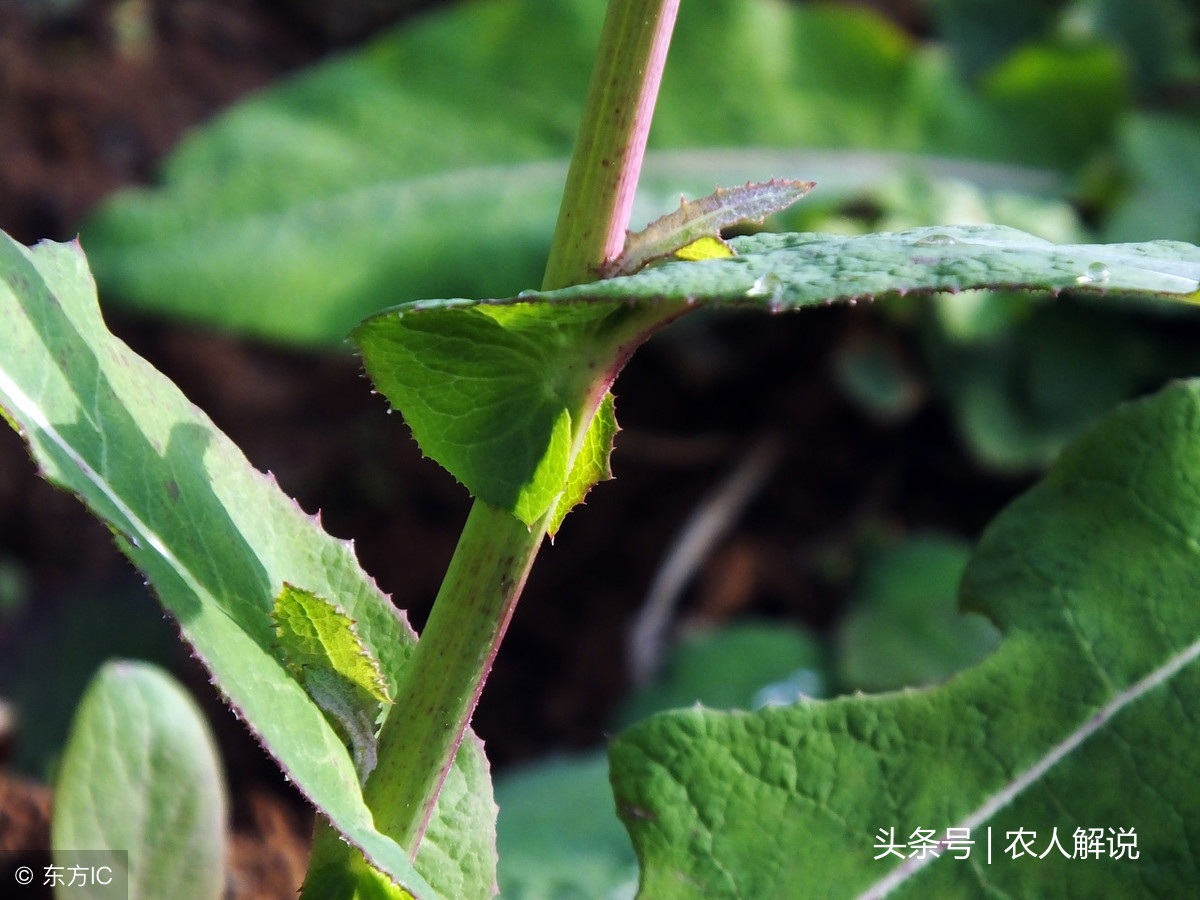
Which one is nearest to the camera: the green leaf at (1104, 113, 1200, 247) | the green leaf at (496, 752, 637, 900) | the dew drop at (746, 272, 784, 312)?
the dew drop at (746, 272, 784, 312)

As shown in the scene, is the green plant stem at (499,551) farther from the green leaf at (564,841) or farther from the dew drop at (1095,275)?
the green leaf at (564,841)

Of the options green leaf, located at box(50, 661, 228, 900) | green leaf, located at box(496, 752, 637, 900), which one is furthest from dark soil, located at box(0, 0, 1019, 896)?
green leaf, located at box(50, 661, 228, 900)

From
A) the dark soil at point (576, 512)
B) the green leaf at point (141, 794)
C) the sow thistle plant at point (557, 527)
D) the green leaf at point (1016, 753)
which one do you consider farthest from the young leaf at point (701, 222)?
the dark soil at point (576, 512)

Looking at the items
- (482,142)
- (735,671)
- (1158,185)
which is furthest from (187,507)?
(1158,185)

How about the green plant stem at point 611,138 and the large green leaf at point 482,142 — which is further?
the large green leaf at point 482,142

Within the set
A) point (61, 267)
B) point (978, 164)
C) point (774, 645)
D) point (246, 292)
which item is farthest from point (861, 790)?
point (978, 164)

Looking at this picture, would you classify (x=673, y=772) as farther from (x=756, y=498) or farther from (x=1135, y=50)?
(x=1135, y=50)

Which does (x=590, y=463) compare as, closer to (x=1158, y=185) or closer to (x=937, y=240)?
(x=937, y=240)

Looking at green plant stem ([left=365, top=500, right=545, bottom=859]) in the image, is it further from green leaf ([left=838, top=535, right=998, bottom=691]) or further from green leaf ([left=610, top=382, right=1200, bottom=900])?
green leaf ([left=838, top=535, right=998, bottom=691])
